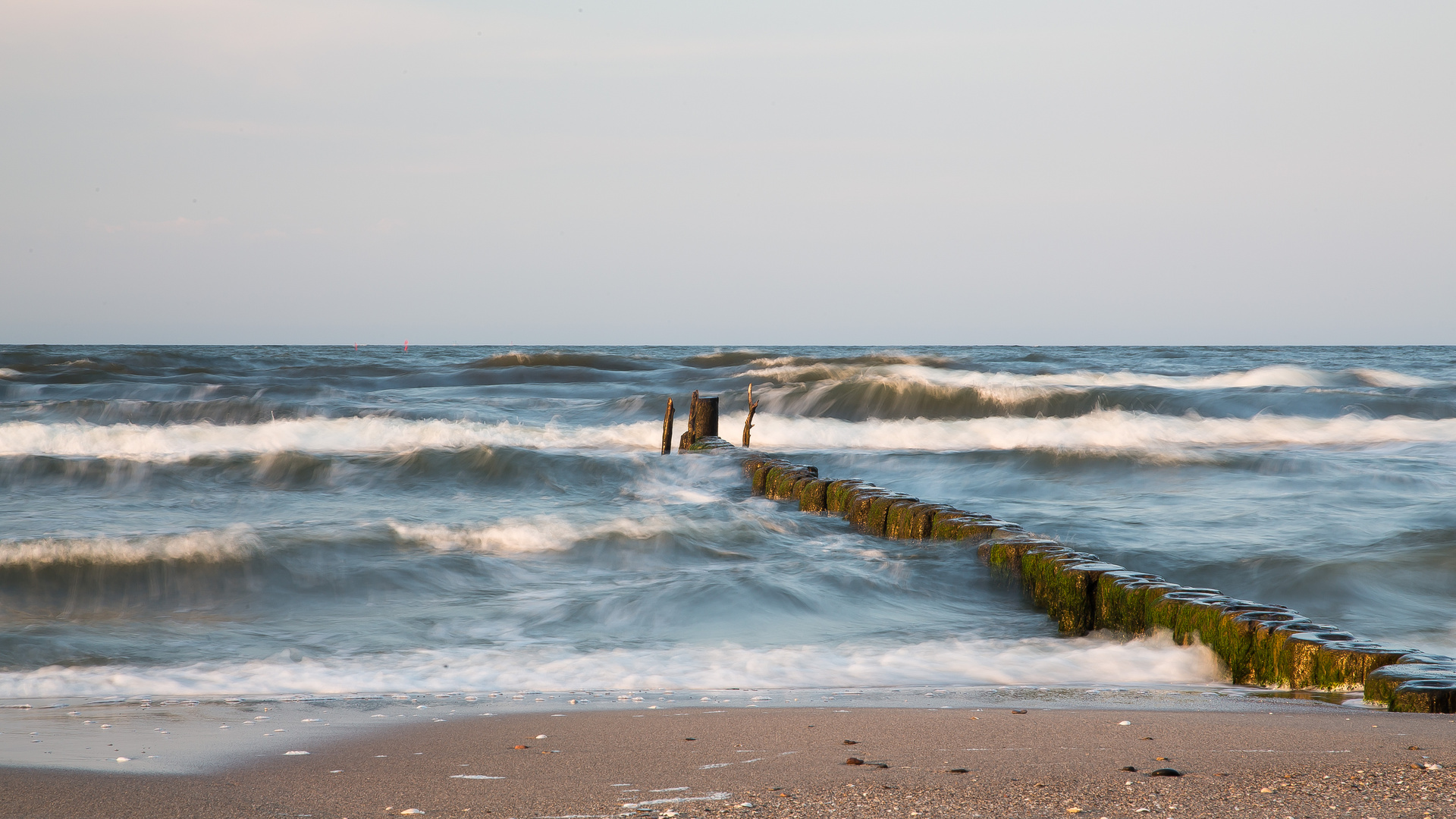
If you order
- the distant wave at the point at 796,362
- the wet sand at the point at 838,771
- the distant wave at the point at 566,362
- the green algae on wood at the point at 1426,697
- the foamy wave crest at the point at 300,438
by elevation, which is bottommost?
the foamy wave crest at the point at 300,438

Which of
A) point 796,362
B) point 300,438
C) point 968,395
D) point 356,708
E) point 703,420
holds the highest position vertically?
point 796,362

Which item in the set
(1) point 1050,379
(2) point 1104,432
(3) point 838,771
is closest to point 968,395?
(2) point 1104,432

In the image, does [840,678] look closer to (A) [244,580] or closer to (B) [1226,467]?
(A) [244,580]

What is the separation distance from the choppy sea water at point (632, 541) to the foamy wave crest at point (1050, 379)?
1.34 meters

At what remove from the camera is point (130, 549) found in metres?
6.64

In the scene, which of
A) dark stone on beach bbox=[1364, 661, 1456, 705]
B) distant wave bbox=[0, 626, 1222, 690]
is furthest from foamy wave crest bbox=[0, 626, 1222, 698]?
dark stone on beach bbox=[1364, 661, 1456, 705]

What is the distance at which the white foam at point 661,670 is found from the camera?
4246 mm

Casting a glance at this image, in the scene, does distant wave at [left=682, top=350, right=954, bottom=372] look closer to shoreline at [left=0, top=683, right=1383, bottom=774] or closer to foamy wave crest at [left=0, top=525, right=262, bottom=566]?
foamy wave crest at [left=0, top=525, right=262, bottom=566]

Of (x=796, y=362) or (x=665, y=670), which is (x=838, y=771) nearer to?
(x=665, y=670)

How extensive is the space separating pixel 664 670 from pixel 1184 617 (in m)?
2.15

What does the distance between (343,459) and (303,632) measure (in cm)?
744

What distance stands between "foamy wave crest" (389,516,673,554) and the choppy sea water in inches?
1.2

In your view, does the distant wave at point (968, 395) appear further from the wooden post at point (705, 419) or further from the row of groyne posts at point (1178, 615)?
the row of groyne posts at point (1178, 615)

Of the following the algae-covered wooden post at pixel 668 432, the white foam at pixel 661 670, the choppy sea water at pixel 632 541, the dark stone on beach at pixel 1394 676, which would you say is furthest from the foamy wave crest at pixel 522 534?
the dark stone on beach at pixel 1394 676
